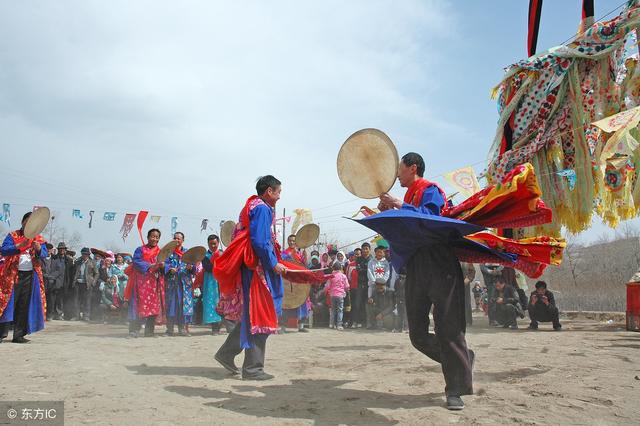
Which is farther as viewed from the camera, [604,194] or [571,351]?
[604,194]

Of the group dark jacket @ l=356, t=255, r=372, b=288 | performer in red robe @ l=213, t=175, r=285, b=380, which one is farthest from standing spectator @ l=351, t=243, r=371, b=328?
performer in red robe @ l=213, t=175, r=285, b=380

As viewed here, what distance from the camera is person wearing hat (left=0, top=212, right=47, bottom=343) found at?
21.8ft

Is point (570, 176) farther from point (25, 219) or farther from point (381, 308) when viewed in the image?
point (25, 219)

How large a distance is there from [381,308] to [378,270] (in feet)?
2.73

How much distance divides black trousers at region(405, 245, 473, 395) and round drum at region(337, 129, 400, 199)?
0.70 m

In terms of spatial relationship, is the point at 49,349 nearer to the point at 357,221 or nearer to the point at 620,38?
the point at 357,221

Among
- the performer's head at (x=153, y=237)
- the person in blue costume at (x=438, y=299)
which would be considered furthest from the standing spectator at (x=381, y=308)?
the person in blue costume at (x=438, y=299)

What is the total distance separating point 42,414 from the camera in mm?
3010

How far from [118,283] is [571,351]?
10.5 meters

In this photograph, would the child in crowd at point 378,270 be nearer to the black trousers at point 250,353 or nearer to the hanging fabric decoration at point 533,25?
the hanging fabric decoration at point 533,25

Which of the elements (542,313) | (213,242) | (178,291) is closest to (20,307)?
(178,291)

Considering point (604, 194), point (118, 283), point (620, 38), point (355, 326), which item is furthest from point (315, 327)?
point (620, 38)

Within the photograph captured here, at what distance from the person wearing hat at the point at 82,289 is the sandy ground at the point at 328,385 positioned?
20.9ft

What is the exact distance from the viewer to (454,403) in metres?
3.18
